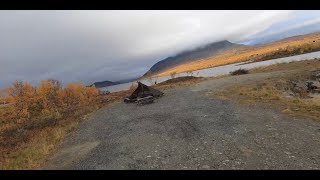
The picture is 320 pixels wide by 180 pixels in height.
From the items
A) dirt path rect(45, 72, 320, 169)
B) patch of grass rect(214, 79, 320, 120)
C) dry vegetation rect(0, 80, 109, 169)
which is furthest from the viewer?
patch of grass rect(214, 79, 320, 120)

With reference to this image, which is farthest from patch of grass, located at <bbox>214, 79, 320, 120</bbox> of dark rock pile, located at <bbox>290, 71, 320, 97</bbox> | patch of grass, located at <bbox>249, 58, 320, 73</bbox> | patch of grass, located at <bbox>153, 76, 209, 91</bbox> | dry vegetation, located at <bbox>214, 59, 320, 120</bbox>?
Answer: patch of grass, located at <bbox>153, 76, 209, 91</bbox>

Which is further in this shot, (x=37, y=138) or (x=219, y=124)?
(x=37, y=138)

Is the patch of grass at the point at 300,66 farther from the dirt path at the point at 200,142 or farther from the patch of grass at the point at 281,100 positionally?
the dirt path at the point at 200,142

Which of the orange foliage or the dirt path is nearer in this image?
the dirt path

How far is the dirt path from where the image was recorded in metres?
10.6

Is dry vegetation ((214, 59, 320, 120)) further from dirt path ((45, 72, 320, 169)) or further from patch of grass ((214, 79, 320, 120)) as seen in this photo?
dirt path ((45, 72, 320, 169))

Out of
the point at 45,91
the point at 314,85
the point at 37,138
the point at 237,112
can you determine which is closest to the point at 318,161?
the point at 237,112

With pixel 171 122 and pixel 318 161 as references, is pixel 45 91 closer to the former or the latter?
pixel 171 122

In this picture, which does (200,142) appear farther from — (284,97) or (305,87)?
(305,87)

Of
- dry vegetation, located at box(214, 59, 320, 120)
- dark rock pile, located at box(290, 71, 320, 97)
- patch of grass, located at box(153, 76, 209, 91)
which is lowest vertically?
dark rock pile, located at box(290, 71, 320, 97)

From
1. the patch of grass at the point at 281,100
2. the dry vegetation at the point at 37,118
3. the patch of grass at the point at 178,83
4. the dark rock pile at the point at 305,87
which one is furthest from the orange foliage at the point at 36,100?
the dark rock pile at the point at 305,87
